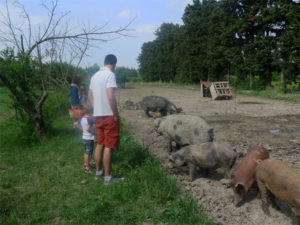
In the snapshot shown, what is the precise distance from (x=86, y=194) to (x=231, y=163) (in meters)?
2.15

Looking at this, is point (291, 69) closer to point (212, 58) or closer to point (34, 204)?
point (212, 58)

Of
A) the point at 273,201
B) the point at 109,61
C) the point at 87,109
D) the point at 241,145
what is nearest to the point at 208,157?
the point at 273,201

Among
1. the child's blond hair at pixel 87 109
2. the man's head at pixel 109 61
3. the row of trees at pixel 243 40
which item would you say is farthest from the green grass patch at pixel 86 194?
the row of trees at pixel 243 40

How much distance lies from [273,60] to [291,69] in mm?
2001

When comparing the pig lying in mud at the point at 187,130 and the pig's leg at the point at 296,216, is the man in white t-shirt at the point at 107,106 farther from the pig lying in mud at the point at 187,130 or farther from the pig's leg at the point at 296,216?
the pig's leg at the point at 296,216

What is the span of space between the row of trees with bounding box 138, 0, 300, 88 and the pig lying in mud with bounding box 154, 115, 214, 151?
1314 cm

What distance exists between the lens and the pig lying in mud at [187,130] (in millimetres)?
4680

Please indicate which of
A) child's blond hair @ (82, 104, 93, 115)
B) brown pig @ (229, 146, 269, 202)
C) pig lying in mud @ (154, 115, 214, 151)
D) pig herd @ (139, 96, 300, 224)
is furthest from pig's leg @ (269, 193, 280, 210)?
child's blond hair @ (82, 104, 93, 115)

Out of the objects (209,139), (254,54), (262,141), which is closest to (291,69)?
(254,54)

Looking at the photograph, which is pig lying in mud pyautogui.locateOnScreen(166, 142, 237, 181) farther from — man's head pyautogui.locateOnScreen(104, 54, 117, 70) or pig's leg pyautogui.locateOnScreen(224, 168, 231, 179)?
man's head pyautogui.locateOnScreen(104, 54, 117, 70)

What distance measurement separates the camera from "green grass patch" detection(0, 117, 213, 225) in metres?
2.88

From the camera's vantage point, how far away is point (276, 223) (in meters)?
2.67

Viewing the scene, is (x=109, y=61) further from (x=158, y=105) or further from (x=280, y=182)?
(x=158, y=105)

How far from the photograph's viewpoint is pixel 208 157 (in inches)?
143
